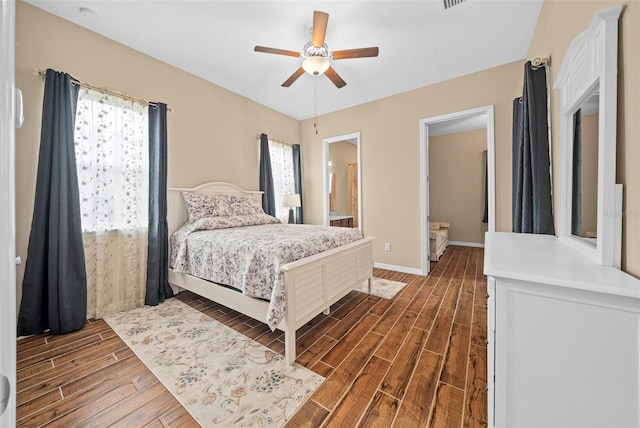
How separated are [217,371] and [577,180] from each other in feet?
8.04

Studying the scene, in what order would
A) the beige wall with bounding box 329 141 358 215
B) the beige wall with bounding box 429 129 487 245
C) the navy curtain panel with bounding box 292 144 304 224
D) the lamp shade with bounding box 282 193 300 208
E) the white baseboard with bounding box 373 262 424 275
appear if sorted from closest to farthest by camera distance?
1. the white baseboard with bounding box 373 262 424 275
2. the lamp shade with bounding box 282 193 300 208
3. the navy curtain panel with bounding box 292 144 304 224
4. the beige wall with bounding box 429 129 487 245
5. the beige wall with bounding box 329 141 358 215

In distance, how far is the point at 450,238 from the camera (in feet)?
19.2

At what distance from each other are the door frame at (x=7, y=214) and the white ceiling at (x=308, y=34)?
226 centimetres

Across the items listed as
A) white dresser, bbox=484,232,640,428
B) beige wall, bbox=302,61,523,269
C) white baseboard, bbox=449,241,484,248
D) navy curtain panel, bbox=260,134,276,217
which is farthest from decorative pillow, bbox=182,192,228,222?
white baseboard, bbox=449,241,484,248

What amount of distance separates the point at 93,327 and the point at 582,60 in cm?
387

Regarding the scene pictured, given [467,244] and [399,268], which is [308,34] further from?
[467,244]

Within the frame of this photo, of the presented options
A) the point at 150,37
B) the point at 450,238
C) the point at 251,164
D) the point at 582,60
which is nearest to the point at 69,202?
the point at 150,37

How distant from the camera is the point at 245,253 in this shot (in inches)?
77.3

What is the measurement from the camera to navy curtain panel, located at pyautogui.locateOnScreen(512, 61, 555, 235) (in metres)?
1.88

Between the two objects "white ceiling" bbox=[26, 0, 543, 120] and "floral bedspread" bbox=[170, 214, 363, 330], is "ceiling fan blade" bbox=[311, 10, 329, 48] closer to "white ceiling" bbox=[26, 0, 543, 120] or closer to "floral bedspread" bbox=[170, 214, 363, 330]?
"white ceiling" bbox=[26, 0, 543, 120]

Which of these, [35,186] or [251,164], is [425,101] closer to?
[251,164]

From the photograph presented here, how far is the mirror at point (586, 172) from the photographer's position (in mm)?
1068

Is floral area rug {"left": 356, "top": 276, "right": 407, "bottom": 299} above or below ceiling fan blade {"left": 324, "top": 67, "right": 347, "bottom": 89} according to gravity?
below

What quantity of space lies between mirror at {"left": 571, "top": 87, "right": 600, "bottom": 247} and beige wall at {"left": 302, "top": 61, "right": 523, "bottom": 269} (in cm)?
192
